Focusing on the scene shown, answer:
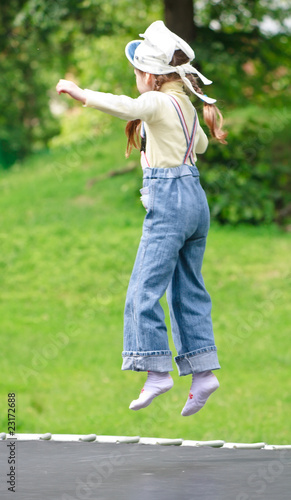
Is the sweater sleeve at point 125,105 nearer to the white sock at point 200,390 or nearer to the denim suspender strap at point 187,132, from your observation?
the denim suspender strap at point 187,132

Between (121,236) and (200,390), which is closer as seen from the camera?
(200,390)

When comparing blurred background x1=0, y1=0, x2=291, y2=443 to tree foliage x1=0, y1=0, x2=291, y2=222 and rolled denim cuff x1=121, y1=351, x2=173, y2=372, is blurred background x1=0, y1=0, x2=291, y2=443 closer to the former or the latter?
tree foliage x1=0, y1=0, x2=291, y2=222

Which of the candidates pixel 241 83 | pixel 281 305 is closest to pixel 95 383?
pixel 281 305

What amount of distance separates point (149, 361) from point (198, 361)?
0.22 meters

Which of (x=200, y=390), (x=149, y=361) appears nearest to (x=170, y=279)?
(x=149, y=361)

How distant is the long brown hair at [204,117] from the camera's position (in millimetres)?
2979

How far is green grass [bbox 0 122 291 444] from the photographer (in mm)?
6441

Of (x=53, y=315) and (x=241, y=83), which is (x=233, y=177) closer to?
(x=241, y=83)

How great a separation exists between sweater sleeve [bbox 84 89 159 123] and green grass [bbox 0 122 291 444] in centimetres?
354

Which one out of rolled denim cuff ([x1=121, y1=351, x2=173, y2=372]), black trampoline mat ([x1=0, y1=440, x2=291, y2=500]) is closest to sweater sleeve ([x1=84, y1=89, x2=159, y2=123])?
rolled denim cuff ([x1=121, y1=351, x2=173, y2=372])

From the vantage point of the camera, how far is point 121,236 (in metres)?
9.58

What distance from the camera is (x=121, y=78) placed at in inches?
471

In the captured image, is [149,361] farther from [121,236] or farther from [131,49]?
[121,236]

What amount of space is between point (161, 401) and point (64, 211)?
14.9 feet
